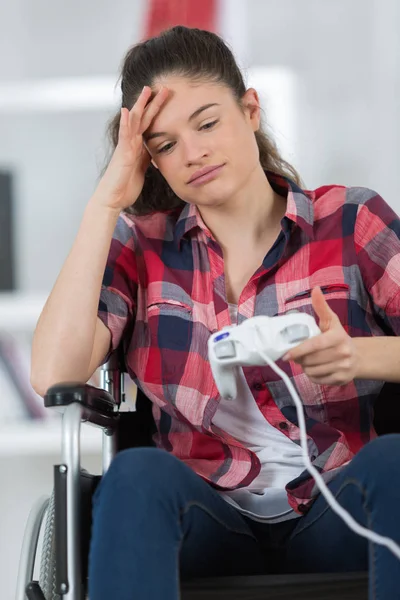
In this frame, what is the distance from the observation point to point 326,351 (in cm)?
101

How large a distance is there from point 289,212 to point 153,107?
0.26 meters

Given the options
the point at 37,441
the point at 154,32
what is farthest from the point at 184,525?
the point at 154,32

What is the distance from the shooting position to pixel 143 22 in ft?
8.44

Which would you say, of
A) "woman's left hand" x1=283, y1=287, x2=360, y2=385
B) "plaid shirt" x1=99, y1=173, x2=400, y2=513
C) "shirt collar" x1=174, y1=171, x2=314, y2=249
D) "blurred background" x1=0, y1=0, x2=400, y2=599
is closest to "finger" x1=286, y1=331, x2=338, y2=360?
"woman's left hand" x1=283, y1=287, x2=360, y2=385

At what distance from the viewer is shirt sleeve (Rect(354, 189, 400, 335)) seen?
4.21 feet

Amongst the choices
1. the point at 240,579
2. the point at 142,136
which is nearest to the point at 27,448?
the point at 142,136

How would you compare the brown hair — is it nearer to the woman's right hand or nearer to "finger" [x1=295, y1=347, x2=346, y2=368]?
the woman's right hand

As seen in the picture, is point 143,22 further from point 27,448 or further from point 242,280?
point 242,280

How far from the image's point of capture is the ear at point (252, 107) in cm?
138

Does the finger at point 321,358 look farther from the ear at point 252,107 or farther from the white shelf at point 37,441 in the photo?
the white shelf at point 37,441

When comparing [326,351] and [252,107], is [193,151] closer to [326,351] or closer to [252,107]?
[252,107]

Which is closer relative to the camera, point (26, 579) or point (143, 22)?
point (26, 579)

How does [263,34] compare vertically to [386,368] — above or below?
above

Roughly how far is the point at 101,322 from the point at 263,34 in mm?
1543
